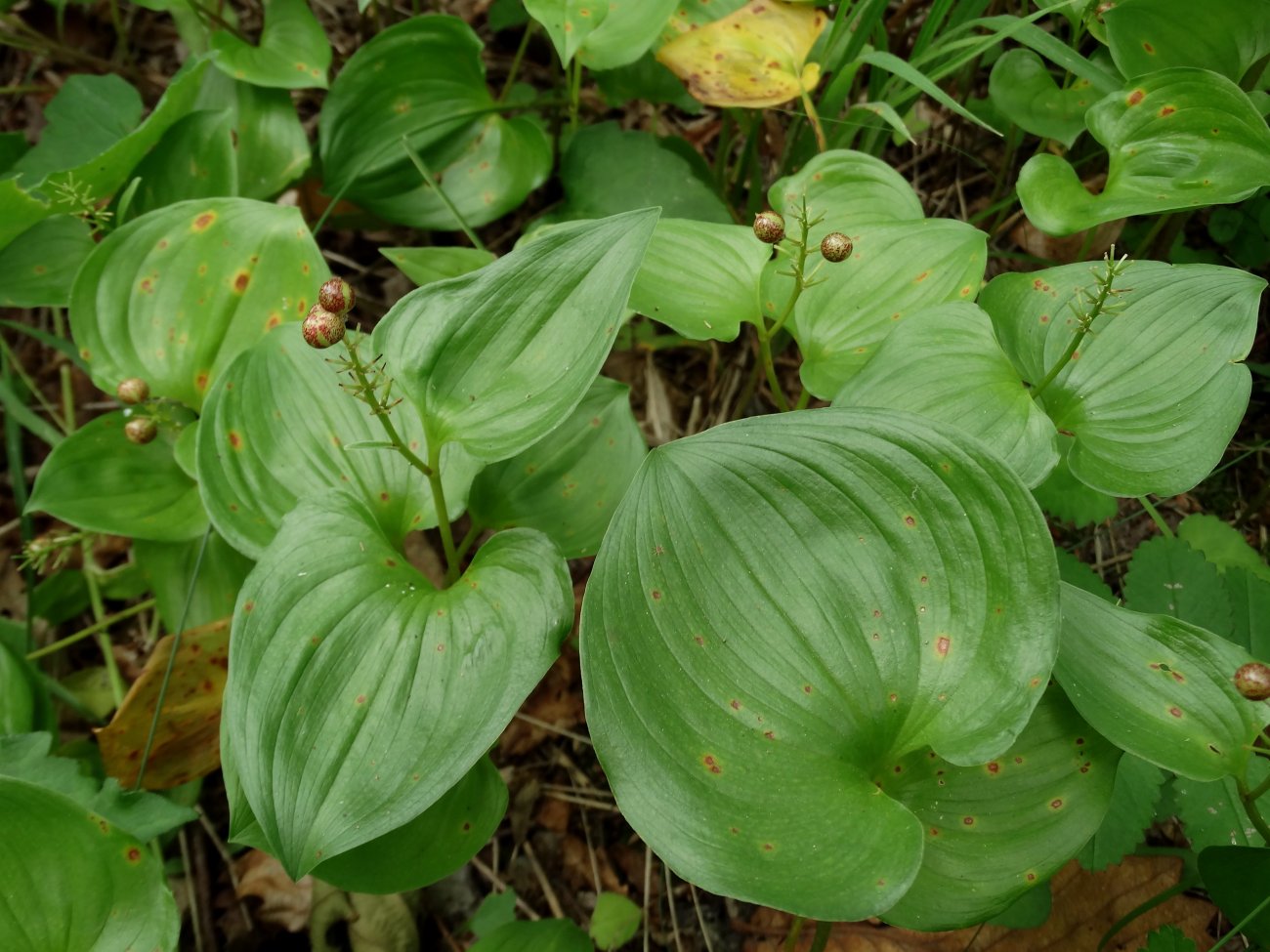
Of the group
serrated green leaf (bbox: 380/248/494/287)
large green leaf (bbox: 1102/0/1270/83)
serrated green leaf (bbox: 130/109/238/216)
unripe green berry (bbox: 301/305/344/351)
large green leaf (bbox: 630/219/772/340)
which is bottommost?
serrated green leaf (bbox: 380/248/494/287)

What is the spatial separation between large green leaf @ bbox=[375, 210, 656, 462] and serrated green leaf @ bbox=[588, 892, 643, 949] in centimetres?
95

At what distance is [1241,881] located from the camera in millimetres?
1159

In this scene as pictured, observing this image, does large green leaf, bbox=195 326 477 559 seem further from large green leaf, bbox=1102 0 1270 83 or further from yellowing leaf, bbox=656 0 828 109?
large green leaf, bbox=1102 0 1270 83

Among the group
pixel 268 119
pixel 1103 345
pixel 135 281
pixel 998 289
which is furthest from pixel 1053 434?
pixel 268 119

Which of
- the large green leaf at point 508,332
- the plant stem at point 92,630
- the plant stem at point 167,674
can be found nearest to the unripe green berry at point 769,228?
the large green leaf at point 508,332

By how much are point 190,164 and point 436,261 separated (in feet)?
2.03

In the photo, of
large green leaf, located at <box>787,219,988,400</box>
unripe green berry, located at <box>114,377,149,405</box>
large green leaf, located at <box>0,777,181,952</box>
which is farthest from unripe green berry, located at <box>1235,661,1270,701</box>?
unripe green berry, located at <box>114,377,149,405</box>

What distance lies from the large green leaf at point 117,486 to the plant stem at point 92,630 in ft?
0.72

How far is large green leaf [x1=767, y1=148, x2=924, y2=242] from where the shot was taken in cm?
165

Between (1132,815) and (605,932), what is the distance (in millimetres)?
930

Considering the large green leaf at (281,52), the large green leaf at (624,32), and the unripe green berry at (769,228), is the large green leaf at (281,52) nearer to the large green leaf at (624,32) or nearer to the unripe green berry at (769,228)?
the large green leaf at (624,32)

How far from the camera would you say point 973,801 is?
1.17 meters

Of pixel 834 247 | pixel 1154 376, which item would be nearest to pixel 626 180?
pixel 834 247

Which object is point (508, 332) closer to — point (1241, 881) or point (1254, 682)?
point (1254, 682)
